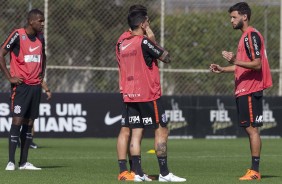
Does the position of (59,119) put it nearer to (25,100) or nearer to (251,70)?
(25,100)

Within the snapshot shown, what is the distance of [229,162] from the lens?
1631 cm

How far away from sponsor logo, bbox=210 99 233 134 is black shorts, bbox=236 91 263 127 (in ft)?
34.9

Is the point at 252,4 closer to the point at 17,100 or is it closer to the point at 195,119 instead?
the point at 195,119

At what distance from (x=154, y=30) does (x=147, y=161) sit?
8.87 m

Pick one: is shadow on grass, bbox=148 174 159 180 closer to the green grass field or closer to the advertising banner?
the green grass field

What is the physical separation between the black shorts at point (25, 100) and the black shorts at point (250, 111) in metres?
3.08

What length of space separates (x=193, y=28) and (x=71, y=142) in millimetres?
5180

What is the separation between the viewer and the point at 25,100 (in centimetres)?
1471

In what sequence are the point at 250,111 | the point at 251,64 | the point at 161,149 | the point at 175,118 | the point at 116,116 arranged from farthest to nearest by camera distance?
1. the point at 175,118
2. the point at 116,116
3. the point at 250,111
4. the point at 251,64
5. the point at 161,149

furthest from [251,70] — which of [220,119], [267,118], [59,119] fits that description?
[267,118]

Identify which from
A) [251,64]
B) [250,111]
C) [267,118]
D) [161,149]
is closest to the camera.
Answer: [161,149]

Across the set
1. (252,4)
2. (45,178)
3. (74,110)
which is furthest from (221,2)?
(45,178)

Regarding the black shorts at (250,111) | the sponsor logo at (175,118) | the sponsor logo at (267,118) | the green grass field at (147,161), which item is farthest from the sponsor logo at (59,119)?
the black shorts at (250,111)

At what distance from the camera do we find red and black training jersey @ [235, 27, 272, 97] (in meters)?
13.3
